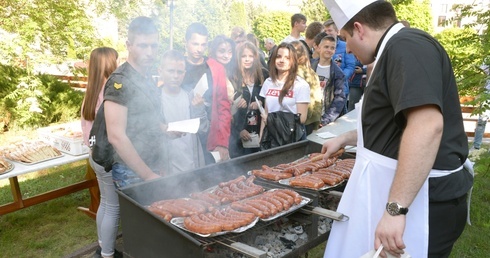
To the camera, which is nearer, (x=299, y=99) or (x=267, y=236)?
(x=267, y=236)

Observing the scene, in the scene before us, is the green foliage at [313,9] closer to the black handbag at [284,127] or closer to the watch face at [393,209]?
the black handbag at [284,127]

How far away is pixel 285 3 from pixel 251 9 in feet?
12.0

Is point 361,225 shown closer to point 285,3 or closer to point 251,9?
point 251,9

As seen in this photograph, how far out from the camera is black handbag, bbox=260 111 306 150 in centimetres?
455

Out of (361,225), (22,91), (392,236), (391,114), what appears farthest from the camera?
(22,91)

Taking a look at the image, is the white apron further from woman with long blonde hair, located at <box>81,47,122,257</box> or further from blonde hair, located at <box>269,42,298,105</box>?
blonde hair, located at <box>269,42,298,105</box>

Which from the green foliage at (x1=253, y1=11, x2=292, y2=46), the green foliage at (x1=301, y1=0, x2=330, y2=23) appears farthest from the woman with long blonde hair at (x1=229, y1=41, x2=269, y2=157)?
the green foliage at (x1=301, y1=0, x2=330, y2=23)

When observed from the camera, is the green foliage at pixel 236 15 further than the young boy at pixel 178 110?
Yes

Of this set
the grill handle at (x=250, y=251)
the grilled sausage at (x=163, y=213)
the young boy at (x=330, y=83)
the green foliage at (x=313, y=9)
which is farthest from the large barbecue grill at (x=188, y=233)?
the green foliage at (x=313, y=9)

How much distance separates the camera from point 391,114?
1.90 metres

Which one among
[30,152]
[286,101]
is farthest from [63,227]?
[286,101]

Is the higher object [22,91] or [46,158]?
[22,91]

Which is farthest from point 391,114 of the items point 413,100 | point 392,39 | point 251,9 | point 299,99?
point 251,9

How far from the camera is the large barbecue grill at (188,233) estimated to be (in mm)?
2248
